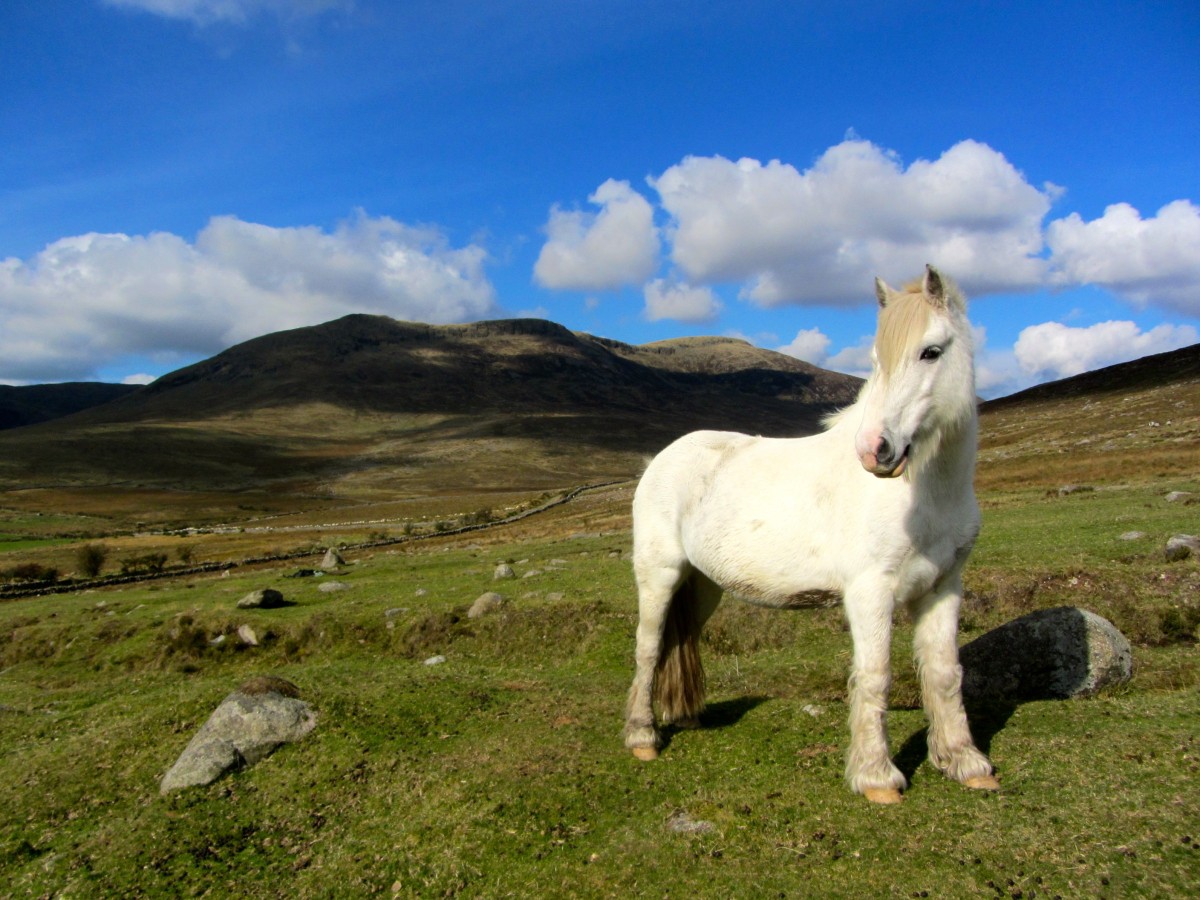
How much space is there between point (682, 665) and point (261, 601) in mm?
18101

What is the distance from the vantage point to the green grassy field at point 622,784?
5.64 meters

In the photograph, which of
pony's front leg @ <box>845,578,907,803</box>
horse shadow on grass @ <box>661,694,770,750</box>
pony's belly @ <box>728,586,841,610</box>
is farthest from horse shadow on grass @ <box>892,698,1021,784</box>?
horse shadow on grass @ <box>661,694,770,750</box>

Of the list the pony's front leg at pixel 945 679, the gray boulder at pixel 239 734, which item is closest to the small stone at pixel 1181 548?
the pony's front leg at pixel 945 679

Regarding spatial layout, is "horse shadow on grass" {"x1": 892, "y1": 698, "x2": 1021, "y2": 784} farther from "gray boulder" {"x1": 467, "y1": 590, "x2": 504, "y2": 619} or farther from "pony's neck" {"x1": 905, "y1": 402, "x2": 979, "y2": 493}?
"gray boulder" {"x1": 467, "y1": 590, "x2": 504, "y2": 619}

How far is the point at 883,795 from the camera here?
638 centimetres

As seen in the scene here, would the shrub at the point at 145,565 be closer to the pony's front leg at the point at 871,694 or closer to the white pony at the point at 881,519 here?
the white pony at the point at 881,519

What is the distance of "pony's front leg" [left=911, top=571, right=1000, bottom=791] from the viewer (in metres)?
6.61

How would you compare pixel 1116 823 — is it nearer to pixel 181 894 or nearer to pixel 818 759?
pixel 818 759

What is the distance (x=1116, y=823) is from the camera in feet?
18.0

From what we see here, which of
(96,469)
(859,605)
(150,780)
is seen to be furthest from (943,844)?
(96,469)

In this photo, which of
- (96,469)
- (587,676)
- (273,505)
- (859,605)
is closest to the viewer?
(859,605)

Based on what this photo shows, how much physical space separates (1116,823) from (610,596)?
1366 centimetres

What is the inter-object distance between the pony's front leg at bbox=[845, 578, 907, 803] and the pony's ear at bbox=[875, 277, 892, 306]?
7.96ft

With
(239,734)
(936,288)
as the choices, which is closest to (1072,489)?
(936,288)
